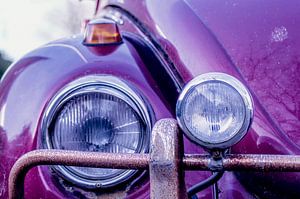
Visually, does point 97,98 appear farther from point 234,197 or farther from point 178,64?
point 234,197

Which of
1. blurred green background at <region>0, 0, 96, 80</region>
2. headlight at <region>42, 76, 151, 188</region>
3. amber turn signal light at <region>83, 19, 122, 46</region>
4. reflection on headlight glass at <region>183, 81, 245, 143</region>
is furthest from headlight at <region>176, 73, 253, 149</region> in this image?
blurred green background at <region>0, 0, 96, 80</region>

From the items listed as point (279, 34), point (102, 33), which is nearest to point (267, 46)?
point (279, 34)

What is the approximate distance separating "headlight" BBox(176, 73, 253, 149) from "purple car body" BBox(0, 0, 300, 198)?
1.33ft

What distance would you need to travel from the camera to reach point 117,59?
6.47ft

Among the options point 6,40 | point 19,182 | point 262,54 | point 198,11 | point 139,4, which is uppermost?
point 6,40

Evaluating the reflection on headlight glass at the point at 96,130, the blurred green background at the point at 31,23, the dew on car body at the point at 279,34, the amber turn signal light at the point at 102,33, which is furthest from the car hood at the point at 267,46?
the blurred green background at the point at 31,23

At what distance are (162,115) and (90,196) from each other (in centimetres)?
34

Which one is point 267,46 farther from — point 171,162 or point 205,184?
point 171,162

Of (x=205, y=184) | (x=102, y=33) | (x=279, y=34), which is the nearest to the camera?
(x=205, y=184)

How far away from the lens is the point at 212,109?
1402 millimetres

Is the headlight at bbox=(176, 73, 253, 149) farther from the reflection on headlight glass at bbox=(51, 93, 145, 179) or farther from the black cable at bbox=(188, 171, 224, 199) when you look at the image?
the reflection on headlight glass at bbox=(51, 93, 145, 179)

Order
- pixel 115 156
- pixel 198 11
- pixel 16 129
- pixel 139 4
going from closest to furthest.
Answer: pixel 115 156
pixel 16 129
pixel 198 11
pixel 139 4

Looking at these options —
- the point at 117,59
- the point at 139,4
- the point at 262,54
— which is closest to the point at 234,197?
the point at 262,54

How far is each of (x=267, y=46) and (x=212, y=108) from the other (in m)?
0.60
